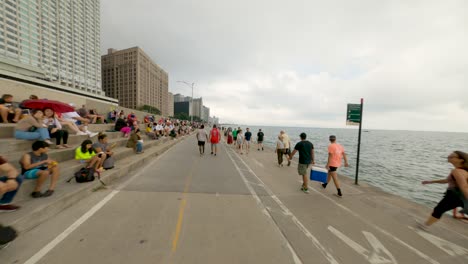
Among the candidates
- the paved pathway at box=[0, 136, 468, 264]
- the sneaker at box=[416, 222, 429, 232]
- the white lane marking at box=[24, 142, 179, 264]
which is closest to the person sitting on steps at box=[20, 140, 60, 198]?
the paved pathway at box=[0, 136, 468, 264]

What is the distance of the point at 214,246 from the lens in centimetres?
295

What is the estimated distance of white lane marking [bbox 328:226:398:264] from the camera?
9.41 ft

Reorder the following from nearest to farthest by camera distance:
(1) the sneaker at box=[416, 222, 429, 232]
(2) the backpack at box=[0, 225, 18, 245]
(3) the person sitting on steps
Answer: (2) the backpack at box=[0, 225, 18, 245] < (1) the sneaker at box=[416, 222, 429, 232] < (3) the person sitting on steps

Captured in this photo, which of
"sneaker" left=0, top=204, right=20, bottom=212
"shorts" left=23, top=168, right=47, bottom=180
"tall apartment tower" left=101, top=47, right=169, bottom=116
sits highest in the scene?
"tall apartment tower" left=101, top=47, right=169, bottom=116

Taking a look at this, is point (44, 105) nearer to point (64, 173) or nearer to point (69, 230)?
point (64, 173)

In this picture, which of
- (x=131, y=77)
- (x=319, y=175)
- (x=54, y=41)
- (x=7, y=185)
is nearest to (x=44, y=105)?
(x=7, y=185)

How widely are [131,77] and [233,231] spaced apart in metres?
129

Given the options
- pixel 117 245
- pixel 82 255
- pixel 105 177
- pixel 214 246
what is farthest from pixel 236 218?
pixel 105 177

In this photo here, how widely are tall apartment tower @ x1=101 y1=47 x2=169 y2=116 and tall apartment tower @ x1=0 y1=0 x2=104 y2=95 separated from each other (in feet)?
31.2

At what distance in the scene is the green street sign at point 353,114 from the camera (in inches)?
274

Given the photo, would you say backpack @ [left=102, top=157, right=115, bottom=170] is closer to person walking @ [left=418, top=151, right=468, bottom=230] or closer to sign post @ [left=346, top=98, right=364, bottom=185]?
person walking @ [left=418, top=151, right=468, bottom=230]

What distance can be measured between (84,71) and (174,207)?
136m

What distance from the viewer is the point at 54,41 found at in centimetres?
8812

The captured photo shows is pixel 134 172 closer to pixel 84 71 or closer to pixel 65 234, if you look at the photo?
pixel 65 234
